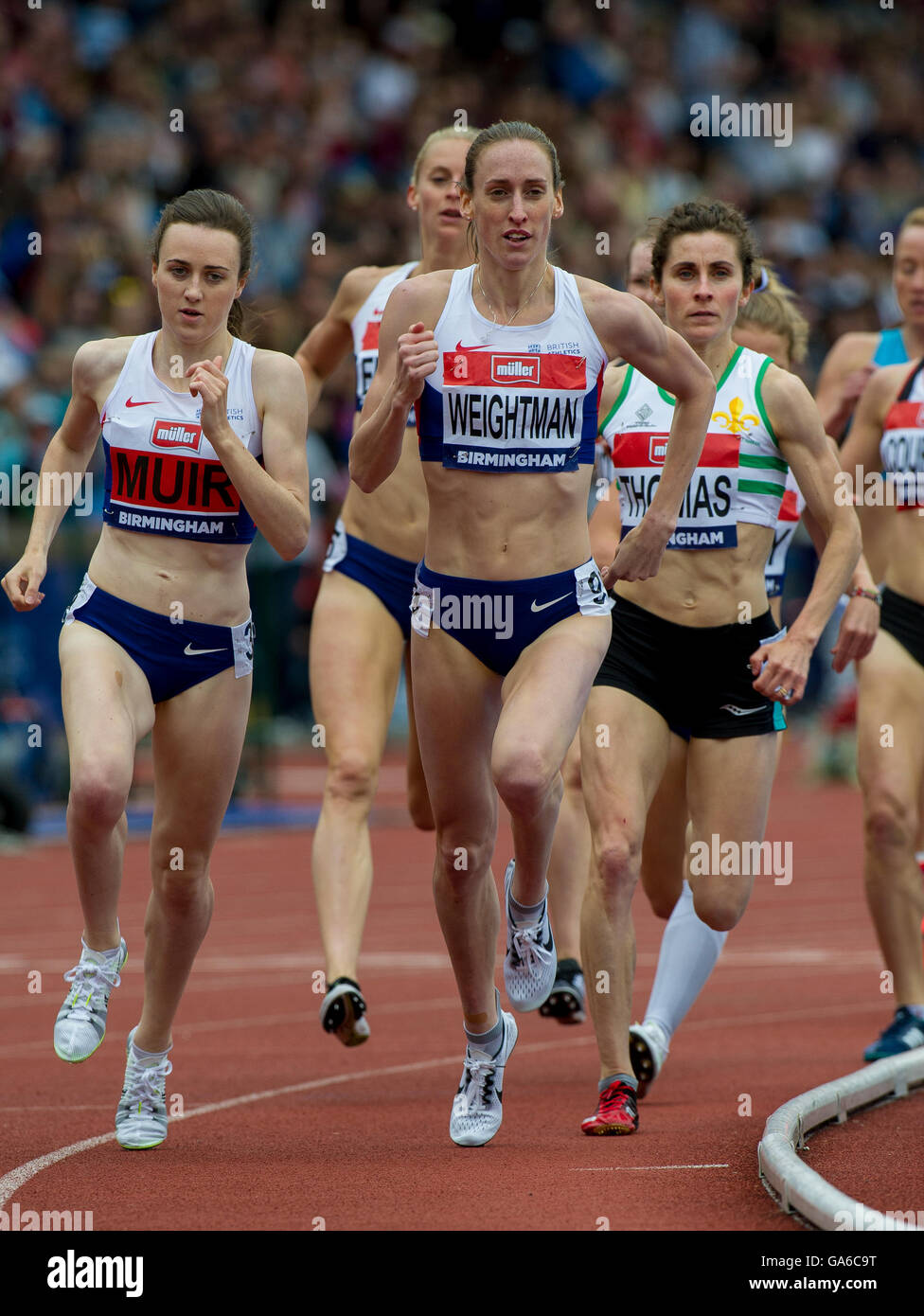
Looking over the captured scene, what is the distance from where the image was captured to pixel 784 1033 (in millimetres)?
9133

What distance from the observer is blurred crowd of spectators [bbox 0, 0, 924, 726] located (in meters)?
18.5

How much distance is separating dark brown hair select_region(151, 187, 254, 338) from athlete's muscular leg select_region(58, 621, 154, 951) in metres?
1.23

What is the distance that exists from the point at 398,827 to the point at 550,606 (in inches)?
469

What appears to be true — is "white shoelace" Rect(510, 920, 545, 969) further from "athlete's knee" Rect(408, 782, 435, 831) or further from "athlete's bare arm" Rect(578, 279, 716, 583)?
"athlete's knee" Rect(408, 782, 435, 831)

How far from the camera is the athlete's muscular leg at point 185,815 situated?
256 inches

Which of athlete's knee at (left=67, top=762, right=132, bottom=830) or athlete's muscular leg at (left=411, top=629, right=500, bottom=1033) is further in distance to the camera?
athlete's muscular leg at (left=411, top=629, right=500, bottom=1033)

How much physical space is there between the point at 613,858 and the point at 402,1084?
5.09 feet

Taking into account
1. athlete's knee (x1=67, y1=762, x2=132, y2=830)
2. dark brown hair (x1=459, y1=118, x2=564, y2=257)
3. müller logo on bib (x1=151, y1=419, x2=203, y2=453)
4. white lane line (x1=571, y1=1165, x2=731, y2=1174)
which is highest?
dark brown hair (x1=459, y1=118, x2=564, y2=257)

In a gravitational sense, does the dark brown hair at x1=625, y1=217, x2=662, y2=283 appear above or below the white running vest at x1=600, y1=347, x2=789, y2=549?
above

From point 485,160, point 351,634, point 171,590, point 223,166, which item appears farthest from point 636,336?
point 223,166

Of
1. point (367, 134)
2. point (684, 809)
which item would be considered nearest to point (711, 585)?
point (684, 809)

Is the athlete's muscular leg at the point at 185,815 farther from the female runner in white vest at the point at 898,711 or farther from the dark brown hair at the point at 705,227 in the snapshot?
the female runner in white vest at the point at 898,711

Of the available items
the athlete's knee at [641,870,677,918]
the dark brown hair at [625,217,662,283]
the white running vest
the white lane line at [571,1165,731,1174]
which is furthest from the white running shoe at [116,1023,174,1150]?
the dark brown hair at [625,217,662,283]
